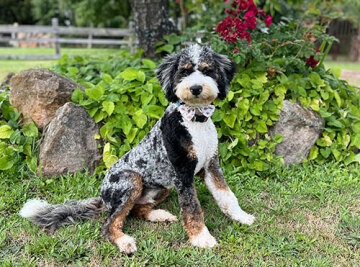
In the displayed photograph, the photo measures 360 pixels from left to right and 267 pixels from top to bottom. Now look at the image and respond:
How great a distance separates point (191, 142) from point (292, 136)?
2.09m

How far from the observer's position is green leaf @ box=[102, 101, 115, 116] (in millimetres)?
4141

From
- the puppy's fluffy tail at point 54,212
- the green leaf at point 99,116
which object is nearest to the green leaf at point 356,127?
the green leaf at point 99,116

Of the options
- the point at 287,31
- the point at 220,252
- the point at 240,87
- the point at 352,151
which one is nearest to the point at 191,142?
the point at 220,252

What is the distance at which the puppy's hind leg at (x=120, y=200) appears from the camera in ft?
9.62

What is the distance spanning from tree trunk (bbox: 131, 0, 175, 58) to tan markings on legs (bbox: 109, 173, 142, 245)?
3468 mm

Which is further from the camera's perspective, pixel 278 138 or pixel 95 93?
pixel 278 138

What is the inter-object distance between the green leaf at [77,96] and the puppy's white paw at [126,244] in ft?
6.66

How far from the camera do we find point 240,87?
14.8 ft

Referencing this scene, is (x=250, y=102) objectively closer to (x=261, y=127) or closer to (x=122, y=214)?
(x=261, y=127)

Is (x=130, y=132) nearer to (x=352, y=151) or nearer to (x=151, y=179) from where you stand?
(x=151, y=179)

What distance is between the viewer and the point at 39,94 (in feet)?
14.0

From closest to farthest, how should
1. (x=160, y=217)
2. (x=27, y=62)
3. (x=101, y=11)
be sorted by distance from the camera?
(x=160, y=217), (x=27, y=62), (x=101, y=11)

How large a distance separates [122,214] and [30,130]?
197 cm

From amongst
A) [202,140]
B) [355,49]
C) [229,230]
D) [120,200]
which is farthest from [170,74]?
[355,49]
